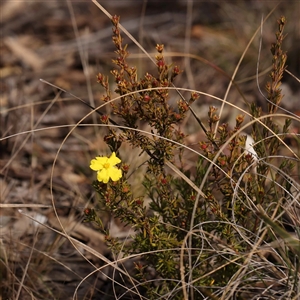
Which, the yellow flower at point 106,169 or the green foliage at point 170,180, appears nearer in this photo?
the yellow flower at point 106,169

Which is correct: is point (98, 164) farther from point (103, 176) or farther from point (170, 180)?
point (170, 180)

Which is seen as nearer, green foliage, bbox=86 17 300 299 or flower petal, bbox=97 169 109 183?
flower petal, bbox=97 169 109 183

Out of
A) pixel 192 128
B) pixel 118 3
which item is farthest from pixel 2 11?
pixel 192 128

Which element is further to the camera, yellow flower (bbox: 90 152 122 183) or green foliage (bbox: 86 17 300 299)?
green foliage (bbox: 86 17 300 299)

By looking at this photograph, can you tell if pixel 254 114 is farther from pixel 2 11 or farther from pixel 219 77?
pixel 2 11

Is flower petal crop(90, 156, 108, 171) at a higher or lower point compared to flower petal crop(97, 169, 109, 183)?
higher

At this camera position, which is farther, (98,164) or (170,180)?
(170,180)

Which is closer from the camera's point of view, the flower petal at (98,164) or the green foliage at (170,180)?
the flower petal at (98,164)

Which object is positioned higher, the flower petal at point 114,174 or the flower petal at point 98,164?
the flower petal at point 98,164

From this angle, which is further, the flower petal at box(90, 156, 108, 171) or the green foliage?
the green foliage

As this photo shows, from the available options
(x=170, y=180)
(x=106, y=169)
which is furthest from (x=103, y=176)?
(x=170, y=180)

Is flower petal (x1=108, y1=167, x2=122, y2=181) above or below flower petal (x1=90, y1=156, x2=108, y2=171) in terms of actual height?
below
